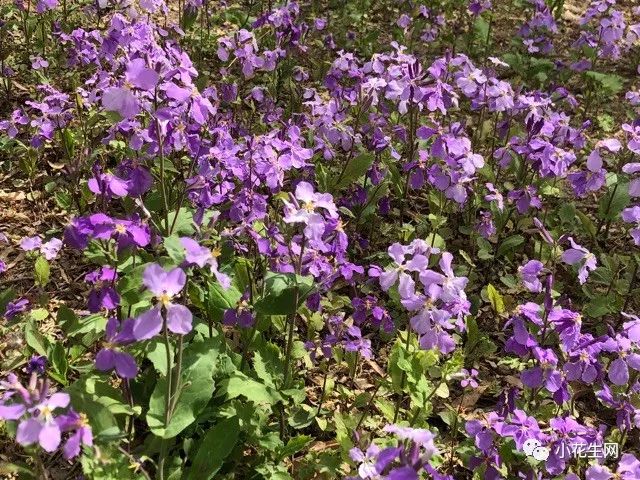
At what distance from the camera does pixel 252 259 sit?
3520 mm

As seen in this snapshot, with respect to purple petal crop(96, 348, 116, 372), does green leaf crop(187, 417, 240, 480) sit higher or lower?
lower

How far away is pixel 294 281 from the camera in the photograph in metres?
2.74

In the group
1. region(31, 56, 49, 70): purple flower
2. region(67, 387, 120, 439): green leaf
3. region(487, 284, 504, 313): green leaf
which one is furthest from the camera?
region(31, 56, 49, 70): purple flower

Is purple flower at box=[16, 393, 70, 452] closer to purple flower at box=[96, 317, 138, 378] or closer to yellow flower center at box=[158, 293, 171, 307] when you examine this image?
purple flower at box=[96, 317, 138, 378]

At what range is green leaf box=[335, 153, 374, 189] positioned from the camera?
4.04 meters

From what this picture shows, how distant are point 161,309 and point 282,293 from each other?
809 millimetres

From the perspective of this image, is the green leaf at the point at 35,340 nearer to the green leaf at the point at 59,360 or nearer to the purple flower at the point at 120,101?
the green leaf at the point at 59,360

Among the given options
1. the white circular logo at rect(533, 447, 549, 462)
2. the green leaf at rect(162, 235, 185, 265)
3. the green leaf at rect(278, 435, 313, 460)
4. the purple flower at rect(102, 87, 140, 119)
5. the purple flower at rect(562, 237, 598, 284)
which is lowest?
the green leaf at rect(278, 435, 313, 460)

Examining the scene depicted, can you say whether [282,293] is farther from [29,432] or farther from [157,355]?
[29,432]

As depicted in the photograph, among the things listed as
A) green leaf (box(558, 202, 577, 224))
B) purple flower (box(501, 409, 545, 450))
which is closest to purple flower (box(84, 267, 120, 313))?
purple flower (box(501, 409, 545, 450))

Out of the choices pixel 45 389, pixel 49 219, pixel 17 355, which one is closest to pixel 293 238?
pixel 45 389

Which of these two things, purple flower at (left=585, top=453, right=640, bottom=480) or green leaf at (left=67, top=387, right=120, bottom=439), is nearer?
green leaf at (left=67, top=387, right=120, bottom=439)

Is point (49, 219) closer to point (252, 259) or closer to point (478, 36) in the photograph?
point (252, 259)

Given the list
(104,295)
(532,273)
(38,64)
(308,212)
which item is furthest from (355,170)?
(38,64)
